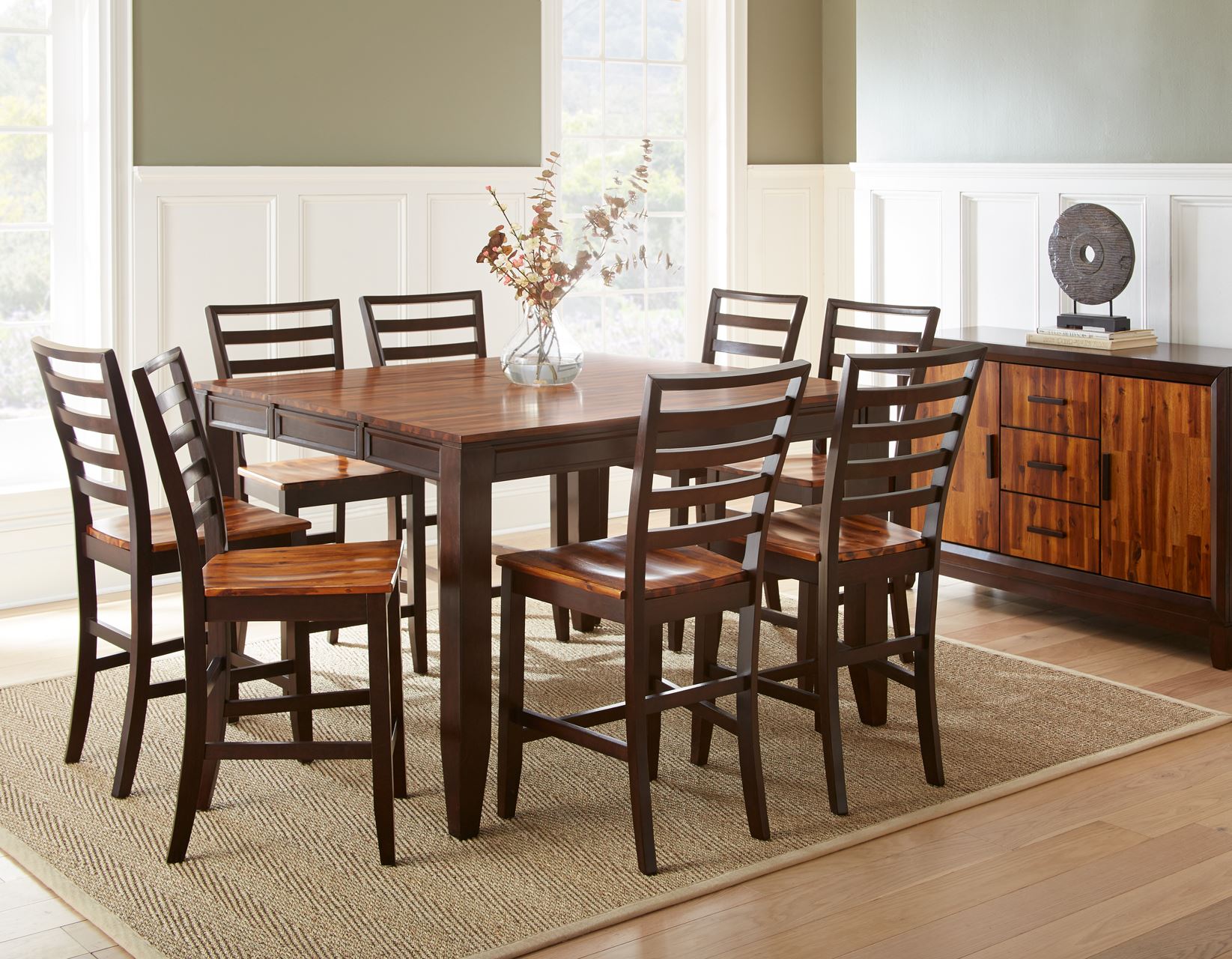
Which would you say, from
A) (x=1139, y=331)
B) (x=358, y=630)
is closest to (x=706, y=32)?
(x=1139, y=331)

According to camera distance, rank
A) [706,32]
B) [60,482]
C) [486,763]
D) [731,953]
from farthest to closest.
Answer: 1. [706,32]
2. [60,482]
3. [486,763]
4. [731,953]

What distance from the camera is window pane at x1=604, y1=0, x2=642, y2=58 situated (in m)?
6.16

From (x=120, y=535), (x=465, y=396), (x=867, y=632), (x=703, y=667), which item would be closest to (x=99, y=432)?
(x=120, y=535)

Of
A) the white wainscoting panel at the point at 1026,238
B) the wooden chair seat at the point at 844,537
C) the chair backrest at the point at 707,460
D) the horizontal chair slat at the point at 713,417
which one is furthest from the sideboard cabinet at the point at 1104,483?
the horizontal chair slat at the point at 713,417

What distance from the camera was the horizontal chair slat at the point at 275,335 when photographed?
14.0ft

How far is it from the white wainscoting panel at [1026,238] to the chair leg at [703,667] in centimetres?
220

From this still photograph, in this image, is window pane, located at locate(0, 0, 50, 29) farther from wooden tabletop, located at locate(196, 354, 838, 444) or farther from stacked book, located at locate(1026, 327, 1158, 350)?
stacked book, located at locate(1026, 327, 1158, 350)

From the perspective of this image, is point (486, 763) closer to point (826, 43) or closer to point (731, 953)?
point (731, 953)

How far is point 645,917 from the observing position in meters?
2.67

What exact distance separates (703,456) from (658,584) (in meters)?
0.27

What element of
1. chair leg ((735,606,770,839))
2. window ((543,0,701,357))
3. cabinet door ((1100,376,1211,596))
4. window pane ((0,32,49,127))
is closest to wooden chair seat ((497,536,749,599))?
chair leg ((735,606,770,839))

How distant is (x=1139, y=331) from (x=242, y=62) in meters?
3.05

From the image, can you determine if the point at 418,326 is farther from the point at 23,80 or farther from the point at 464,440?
the point at 464,440

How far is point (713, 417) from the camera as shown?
279cm
